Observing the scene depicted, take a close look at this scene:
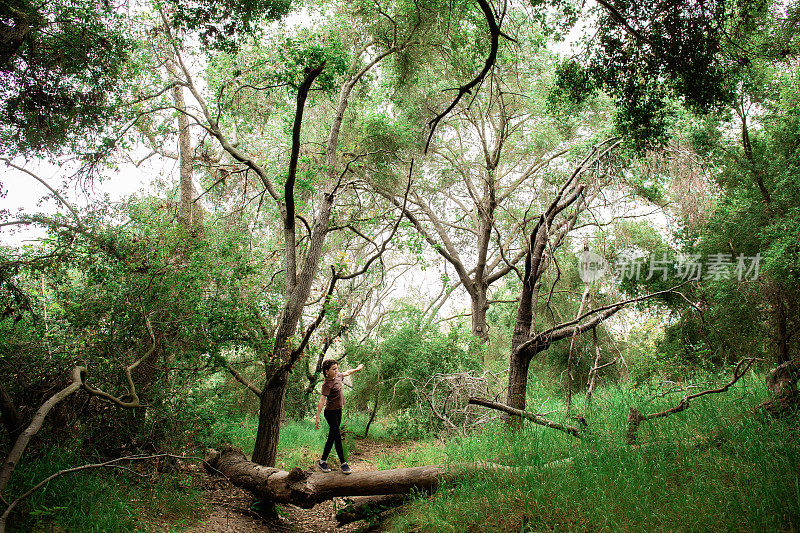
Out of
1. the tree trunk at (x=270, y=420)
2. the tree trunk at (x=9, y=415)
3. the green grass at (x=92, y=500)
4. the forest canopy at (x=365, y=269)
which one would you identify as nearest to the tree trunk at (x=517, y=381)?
the forest canopy at (x=365, y=269)

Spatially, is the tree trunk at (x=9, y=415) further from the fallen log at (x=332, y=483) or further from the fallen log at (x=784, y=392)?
the fallen log at (x=784, y=392)

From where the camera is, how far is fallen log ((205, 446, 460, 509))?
5816 mm

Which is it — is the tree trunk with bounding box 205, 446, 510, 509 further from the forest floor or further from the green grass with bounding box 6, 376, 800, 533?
the forest floor

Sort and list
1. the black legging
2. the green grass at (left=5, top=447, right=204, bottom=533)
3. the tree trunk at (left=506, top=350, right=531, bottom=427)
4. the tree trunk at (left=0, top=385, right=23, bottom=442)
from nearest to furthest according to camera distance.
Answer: the green grass at (left=5, top=447, right=204, bottom=533) < the tree trunk at (left=0, top=385, right=23, bottom=442) < the black legging < the tree trunk at (left=506, top=350, right=531, bottom=427)

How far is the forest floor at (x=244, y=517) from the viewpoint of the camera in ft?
19.3

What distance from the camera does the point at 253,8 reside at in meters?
6.02

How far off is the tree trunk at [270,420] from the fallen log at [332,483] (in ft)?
2.37

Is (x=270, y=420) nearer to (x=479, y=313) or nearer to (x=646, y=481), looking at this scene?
(x=646, y=481)

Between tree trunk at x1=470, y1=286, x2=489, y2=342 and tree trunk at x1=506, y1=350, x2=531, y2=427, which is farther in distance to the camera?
tree trunk at x1=470, y1=286, x2=489, y2=342

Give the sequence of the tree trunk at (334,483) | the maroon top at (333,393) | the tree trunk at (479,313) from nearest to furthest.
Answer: the tree trunk at (334,483) → the maroon top at (333,393) → the tree trunk at (479,313)

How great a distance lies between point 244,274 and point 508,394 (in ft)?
16.4

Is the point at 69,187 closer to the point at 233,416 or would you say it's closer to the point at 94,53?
the point at 94,53

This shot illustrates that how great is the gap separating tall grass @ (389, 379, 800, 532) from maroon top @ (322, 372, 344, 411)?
2.07 metres

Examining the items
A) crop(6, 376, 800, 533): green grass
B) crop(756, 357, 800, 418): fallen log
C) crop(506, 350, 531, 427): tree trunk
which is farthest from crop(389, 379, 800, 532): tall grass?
crop(506, 350, 531, 427): tree trunk
